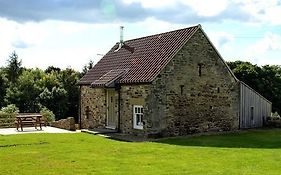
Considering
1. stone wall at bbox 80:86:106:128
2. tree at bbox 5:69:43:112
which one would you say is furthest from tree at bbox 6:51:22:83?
stone wall at bbox 80:86:106:128

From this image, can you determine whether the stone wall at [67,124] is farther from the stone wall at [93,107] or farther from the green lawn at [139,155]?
the green lawn at [139,155]

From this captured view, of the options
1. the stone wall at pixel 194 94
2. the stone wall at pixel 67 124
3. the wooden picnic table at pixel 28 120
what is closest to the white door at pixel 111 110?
the stone wall at pixel 67 124

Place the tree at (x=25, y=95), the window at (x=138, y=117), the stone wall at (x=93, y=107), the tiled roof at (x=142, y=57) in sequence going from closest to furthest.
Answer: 1. the window at (x=138, y=117)
2. the tiled roof at (x=142, y=57)
3. the stone wall at (x=93, y=107)
4. the tree at (x=25, y=95)

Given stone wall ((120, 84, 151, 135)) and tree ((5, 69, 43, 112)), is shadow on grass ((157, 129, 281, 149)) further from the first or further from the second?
tree ((5, 69, 43, 112))

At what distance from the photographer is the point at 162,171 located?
1438cm

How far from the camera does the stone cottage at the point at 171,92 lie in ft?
85.3

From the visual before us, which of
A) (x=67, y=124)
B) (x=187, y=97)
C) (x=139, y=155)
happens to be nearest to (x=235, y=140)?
(x=187, y=97)

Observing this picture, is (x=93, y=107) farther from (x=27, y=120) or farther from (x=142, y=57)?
(x=142, y=57)

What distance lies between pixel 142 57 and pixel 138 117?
495 cm

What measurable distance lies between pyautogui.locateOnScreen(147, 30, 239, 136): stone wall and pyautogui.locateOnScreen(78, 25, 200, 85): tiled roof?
0.49 metres

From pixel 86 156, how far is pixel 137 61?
1270 cm

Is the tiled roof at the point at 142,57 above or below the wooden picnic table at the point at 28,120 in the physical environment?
above

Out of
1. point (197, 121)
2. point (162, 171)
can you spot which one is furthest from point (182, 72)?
point (162, 171)

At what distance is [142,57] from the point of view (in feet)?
96.6
